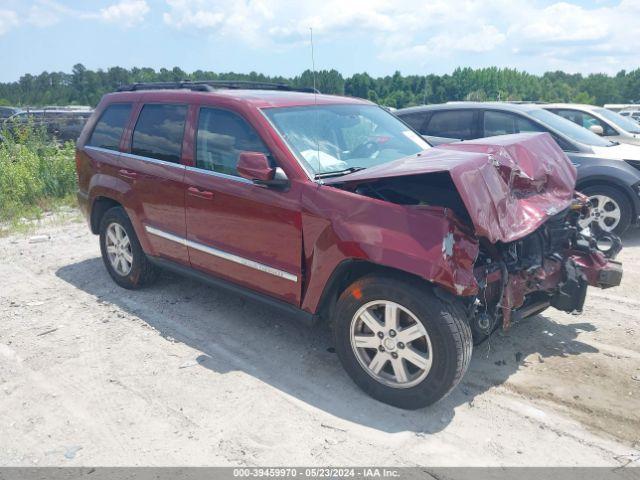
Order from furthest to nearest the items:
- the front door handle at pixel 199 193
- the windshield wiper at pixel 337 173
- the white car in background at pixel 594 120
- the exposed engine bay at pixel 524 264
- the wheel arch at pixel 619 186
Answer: the white car in background at pixel 594 120
the wheel arch at pixel 619 186
the front door handle at pixel 199 193
the windshield wiper at pixel 337 173
the exposed engine bay at pixel 524 264

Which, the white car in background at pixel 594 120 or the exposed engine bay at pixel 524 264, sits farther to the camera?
the white car in background at pixel 594 120

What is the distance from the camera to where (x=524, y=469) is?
298 centimetres

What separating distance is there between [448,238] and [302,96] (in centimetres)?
214

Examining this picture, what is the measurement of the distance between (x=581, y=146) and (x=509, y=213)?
15.6 feet

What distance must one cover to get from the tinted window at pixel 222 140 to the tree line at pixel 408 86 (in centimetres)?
1387

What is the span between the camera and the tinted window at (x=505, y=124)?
304 inches

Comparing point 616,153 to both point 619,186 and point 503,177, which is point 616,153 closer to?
point 619,186

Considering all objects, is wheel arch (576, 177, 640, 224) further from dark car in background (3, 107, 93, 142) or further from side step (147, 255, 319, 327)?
dark car in background (3, 107, 93, 142)

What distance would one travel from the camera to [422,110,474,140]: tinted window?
8.28 metres

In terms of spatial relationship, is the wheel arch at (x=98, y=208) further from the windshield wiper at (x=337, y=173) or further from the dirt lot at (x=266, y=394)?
the windshield wiper at (x=337, y=173)

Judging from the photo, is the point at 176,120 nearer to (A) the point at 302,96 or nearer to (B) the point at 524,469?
(A) the point at 302,96

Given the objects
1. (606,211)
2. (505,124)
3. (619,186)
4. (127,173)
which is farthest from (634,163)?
(127,173)

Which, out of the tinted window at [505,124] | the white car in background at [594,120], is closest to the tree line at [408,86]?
the white car in background at [594,120]

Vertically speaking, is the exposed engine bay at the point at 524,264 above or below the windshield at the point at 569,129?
below
